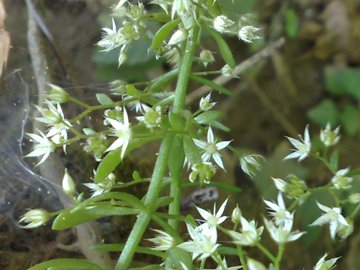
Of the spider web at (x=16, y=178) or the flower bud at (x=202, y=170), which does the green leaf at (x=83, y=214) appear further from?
the spider web at (x=16, y=178)

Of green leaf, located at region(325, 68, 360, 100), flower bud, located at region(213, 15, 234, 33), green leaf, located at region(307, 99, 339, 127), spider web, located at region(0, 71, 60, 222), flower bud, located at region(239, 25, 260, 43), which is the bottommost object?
green leaf, located at region(307, 99, 339, 127)

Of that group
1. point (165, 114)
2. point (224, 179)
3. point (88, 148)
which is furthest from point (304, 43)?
point (88, 148)

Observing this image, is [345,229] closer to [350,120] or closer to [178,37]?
[178,37]

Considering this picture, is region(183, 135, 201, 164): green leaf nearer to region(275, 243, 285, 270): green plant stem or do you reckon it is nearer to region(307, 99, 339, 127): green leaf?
region(275, 243, 285, 270): green plant stem

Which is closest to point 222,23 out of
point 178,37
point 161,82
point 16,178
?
point 178,37

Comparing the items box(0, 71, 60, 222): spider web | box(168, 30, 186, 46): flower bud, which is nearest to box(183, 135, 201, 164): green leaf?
box(168, 30, 186, 46): flower bud

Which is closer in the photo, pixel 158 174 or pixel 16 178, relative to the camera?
pixel 158 174
